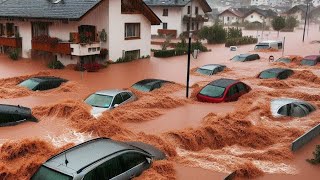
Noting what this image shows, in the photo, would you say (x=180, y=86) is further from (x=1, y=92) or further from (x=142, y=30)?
(x=142, y=30)

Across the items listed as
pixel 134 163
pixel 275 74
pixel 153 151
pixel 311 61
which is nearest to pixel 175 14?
pixel 311 61

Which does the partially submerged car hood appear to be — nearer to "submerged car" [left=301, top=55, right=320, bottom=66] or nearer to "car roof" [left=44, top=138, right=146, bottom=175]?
"car roof" [left=44, top=138, right=146, bottom=175]

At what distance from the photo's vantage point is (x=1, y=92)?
18875 mm

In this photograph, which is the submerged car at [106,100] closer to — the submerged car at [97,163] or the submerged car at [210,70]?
the submerged car at [97,163]

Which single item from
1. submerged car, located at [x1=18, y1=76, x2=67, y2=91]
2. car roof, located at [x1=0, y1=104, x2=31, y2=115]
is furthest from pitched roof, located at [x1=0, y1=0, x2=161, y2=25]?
car roof, located at [x1=0, y1=104, x2=31, y2=115]

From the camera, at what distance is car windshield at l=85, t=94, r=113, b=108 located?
1478cm

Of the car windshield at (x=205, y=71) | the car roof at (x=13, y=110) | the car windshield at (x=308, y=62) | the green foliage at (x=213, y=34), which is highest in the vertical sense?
the green foliage at (x=213, y=34)

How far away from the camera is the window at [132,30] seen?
105ft

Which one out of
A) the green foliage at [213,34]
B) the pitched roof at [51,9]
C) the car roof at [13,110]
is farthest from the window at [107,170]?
the green foliage at [213,34]

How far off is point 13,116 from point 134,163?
20.3 ft

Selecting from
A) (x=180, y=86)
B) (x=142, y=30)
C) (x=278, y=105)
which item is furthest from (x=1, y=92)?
(x=142, y=30)

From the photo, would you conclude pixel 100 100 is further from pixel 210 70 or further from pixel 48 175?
pixel 210 70

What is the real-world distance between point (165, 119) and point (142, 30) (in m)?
19.9

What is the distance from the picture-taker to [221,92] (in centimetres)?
1723
